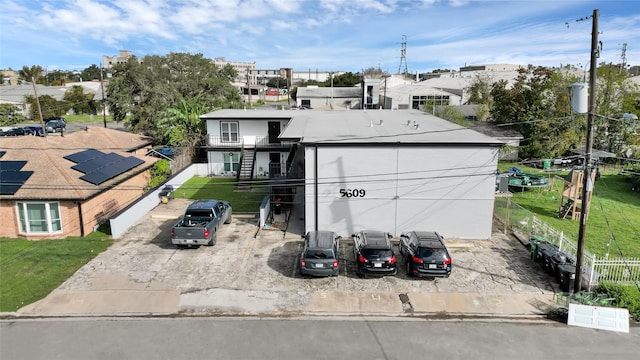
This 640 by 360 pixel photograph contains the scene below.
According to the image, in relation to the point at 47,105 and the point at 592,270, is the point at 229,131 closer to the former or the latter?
the point at 592,270

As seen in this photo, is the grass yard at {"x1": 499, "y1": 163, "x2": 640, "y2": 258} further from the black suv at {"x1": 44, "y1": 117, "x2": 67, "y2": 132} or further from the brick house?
the black suv at {"x1": 44, "y1": 117, "x2": 67, "y2": 132}

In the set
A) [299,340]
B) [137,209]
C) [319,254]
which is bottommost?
[299,340]

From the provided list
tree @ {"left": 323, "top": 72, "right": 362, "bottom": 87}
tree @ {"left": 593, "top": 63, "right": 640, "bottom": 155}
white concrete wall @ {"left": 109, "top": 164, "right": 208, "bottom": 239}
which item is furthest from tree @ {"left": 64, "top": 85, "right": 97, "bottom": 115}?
tree @ {"left": 593, "top": 63, "right": 640, "bottom": 155}

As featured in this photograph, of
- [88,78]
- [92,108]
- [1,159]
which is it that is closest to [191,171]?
[1,159]

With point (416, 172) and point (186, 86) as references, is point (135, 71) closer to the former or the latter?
point (186, 86)

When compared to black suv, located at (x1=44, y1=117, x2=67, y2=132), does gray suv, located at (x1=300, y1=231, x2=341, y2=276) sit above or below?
below

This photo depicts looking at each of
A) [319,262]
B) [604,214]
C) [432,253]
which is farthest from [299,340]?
[604,214]
